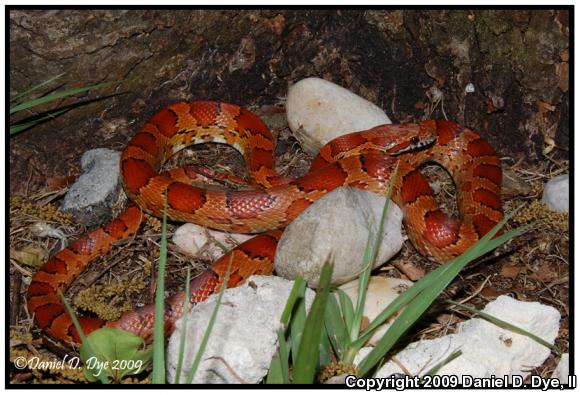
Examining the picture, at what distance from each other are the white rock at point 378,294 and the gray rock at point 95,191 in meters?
1.98

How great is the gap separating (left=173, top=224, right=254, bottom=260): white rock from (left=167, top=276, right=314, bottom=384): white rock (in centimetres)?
82

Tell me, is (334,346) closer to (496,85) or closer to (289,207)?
(289,207)

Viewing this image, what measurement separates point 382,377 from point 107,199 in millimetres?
2522

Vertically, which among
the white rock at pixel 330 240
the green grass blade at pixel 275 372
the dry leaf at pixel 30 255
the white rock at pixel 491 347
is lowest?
the white rock at pixel 491 347

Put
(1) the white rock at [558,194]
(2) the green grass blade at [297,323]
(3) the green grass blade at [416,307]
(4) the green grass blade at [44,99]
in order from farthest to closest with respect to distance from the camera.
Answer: (1) the white rock at [558,194] → (4) the green grass blade at [44,99] → (2) the green grass blade at [297,323] → (3) the green grass blade at [416,307]

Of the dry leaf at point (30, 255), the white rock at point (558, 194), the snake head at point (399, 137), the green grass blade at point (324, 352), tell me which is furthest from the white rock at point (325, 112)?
the dry leaf at point (30, 255)

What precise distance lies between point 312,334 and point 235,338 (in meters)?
0.87

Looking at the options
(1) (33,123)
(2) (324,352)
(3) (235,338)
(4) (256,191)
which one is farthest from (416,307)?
(1) (33,123)

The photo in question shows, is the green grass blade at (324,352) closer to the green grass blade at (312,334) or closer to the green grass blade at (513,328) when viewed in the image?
the green grass blade at (312,334)

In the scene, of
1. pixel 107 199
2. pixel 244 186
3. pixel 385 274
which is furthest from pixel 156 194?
pixel 385 274

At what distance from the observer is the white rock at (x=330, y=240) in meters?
4.17

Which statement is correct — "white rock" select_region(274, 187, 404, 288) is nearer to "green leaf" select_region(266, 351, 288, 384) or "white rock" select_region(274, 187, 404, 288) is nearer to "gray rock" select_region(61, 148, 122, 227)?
"green leaf" select_region(266, 351, 288, 384)

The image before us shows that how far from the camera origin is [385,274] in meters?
4.70

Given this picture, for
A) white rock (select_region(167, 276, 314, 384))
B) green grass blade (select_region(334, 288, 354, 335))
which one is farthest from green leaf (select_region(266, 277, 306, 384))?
green grass blade (select_region(334, 288, 354, 335))
